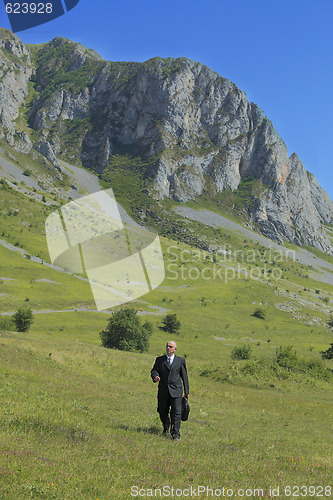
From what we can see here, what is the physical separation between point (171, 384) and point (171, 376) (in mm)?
260

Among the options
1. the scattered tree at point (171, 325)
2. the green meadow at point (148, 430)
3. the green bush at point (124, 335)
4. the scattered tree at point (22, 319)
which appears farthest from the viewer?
the scattered tree at point (171, 325)

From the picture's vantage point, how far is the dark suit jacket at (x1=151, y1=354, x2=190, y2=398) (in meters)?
11.4

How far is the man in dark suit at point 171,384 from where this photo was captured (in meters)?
11.4

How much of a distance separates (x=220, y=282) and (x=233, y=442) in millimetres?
149088

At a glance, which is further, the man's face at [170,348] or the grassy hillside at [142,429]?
the man's face at [170,348]

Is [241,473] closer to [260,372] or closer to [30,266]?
[260,372]

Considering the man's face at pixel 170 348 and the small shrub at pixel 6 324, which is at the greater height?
the man's face at pixel 170 348

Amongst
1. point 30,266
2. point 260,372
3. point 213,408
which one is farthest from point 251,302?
point 213,408

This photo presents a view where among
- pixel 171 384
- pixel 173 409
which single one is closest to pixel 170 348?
pixel 171 384

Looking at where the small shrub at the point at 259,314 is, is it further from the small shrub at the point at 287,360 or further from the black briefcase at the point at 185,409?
the black briefcase at the point at 185,409

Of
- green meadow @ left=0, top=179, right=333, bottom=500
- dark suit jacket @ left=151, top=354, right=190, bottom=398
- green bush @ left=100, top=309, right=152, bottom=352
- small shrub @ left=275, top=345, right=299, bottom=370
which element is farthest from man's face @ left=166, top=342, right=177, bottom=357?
green bush @ left=100, top=309, right=152, bottom=352

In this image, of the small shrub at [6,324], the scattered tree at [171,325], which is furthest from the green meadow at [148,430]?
the scattered tree at [171,325]

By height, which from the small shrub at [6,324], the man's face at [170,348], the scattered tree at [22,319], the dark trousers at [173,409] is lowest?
the small shrub at [6,324]

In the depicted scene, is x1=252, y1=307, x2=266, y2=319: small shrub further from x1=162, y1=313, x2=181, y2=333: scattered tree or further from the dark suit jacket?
the dark suit jacket
